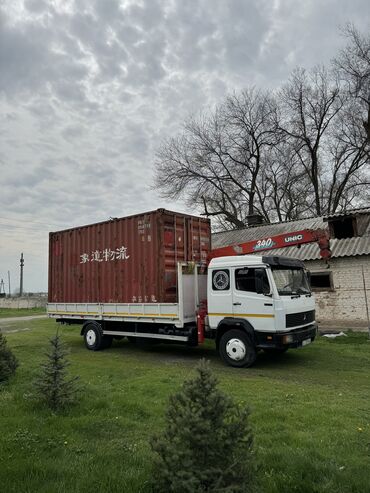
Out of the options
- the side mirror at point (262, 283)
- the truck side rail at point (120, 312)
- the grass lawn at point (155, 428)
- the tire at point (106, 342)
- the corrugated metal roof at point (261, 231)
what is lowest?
the grass lawn at point (155, 428)

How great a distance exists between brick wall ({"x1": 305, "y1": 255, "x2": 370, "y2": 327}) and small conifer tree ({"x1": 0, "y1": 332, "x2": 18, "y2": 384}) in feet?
37.0

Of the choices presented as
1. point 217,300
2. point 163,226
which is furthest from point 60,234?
point 217,300

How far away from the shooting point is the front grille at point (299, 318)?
9125 millimetres

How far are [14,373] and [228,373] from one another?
14.2 feet

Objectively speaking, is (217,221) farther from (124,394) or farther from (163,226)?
(124,394)

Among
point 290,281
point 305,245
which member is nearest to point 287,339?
point 290,281

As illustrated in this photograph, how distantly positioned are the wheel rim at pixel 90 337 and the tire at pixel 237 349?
186 inches

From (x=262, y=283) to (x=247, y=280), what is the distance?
420 mm

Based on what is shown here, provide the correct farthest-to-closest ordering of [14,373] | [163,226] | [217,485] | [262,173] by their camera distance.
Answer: [262,173] < [163,226] < [14,373] < [217,485]

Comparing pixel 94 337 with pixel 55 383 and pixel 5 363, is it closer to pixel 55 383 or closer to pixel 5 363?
pixel 5 363

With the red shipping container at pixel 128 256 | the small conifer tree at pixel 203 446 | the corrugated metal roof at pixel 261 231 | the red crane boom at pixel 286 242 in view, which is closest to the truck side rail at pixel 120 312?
the red shipping container at pixel 128 256

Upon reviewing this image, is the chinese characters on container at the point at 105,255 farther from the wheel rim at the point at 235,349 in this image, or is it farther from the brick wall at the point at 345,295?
the brick wall at the point at 345,295

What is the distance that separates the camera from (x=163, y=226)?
10.9m

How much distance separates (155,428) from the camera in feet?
16.5
